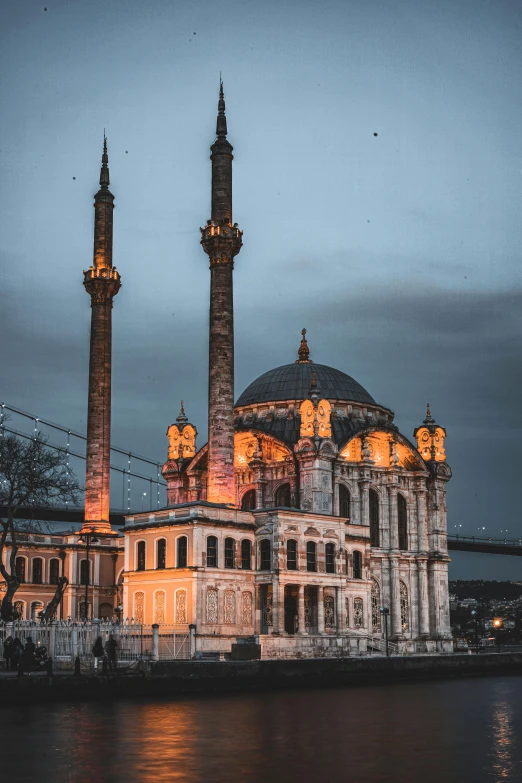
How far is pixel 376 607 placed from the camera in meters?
65.2

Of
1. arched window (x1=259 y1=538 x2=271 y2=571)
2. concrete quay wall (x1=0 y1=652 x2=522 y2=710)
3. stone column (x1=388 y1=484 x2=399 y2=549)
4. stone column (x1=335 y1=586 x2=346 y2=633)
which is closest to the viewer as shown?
concrete quay wall (x1=0 y1=652 x2=522 y2=710)

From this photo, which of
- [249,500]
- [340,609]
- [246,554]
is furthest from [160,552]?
[249,500]

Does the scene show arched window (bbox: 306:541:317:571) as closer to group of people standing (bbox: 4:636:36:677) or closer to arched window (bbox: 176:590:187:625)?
arched window (bbox: 176:590:187:625)

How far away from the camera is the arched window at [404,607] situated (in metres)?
66.9

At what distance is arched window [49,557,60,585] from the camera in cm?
6084

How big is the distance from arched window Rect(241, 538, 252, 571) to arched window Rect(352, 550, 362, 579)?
9.03 metres

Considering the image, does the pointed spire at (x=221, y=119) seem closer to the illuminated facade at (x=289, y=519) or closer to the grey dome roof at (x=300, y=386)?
the illuminated facade at (x=289, y=519)

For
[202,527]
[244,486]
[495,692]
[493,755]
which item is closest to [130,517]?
[202,527]

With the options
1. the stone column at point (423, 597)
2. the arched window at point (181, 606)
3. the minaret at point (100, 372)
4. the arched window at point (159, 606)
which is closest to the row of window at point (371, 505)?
the stone column at point (423, 597)

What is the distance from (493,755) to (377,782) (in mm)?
3958

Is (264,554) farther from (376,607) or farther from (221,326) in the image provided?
(376,607)

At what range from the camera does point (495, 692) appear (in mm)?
35812

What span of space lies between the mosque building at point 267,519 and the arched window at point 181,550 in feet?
0.20

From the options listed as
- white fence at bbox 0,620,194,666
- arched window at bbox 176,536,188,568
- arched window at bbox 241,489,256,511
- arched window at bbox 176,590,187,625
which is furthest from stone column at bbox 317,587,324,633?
arched window at bbox 241,489,256,511
